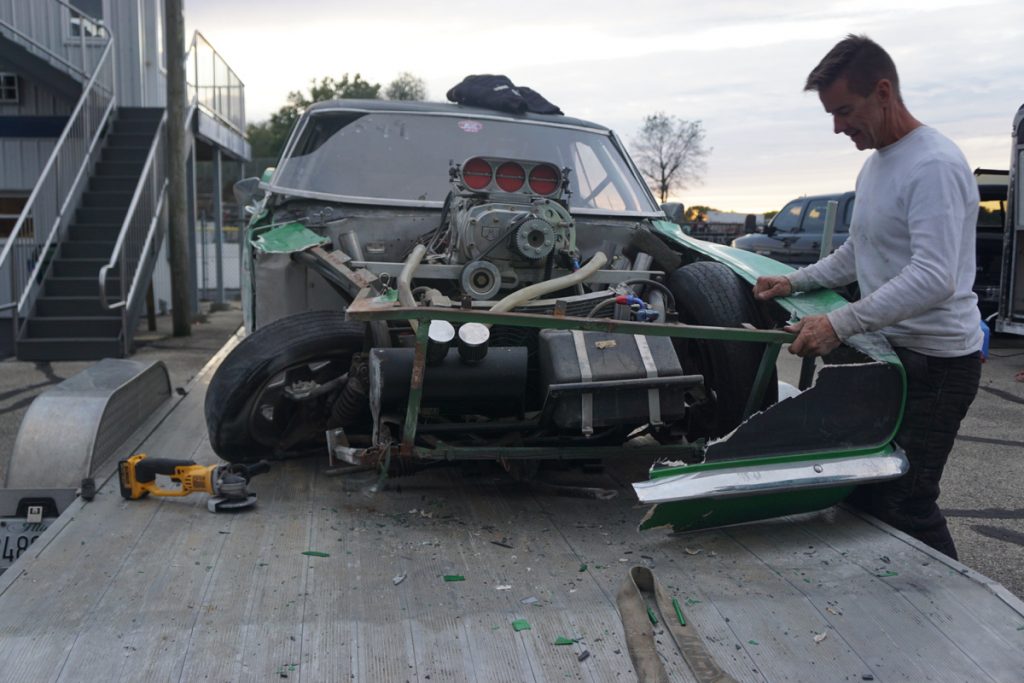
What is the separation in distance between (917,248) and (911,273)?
0.09m

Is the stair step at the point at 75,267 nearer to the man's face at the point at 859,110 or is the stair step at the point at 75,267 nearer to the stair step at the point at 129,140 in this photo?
the stair step at the point at 129,140

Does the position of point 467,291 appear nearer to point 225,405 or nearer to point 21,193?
point 225,405

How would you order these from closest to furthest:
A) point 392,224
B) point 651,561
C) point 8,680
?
point 8,680, point 651,561, point 392,224

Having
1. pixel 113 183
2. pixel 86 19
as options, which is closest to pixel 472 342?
pixel 113 183

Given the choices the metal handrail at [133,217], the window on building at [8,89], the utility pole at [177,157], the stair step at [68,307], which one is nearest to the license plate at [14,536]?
the metal handrail at [133,217]

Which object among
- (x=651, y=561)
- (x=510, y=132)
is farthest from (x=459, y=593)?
(x=510, y=132)

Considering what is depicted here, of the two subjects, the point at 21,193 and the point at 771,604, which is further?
the point at 21,193

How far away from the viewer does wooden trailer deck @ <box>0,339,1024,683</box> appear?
2176 mm

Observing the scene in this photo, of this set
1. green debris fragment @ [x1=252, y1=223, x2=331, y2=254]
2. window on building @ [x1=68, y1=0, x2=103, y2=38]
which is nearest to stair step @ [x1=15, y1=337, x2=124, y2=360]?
window on building @ [x1=68, y1=0, x2=103, y2=38]

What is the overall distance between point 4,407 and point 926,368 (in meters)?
7.48

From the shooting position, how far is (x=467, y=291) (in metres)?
3.96

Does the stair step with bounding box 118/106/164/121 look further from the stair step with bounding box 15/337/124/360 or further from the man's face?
the man's face

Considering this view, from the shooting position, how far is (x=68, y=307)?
1141cm

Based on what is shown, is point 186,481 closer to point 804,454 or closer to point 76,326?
point 804,454
